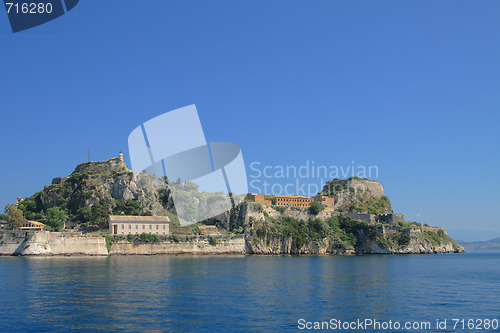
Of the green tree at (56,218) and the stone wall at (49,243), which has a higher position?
the green tree at (56,218)

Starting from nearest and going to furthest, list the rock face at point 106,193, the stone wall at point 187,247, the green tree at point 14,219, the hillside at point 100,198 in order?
1. the green tree at point 14,219
2. the stone wall at point 187,247
3. the hillside at point 100,198
4. the rock face at point 106,193

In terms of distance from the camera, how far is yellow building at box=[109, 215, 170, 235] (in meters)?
61.7

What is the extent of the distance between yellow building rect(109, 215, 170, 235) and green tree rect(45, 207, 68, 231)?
21.6 feet

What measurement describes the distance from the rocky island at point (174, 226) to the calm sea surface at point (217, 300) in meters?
21.3

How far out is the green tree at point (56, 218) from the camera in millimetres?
61000

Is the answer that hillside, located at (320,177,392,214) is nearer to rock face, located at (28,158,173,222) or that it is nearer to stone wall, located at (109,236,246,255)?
stone wall, located at (109,236,246,255)

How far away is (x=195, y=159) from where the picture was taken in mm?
63188

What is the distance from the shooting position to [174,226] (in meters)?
67.6

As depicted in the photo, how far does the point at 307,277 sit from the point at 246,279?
16.4ft

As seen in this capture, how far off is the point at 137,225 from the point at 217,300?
41.3 m

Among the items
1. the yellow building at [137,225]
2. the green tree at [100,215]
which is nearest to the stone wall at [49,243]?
the yellow building at [137,225]

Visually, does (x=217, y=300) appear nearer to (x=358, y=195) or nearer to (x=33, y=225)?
(x=33, y=225)

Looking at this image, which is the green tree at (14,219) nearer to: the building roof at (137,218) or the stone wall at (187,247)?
the building roof at (137,218)

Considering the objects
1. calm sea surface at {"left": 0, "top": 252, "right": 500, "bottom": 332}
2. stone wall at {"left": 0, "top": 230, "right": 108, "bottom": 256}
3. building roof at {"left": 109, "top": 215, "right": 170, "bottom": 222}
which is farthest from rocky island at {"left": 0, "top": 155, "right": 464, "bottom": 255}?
calm sea surface at {"left": 0, "top": 252, "right": 500, "bottom": 332}
